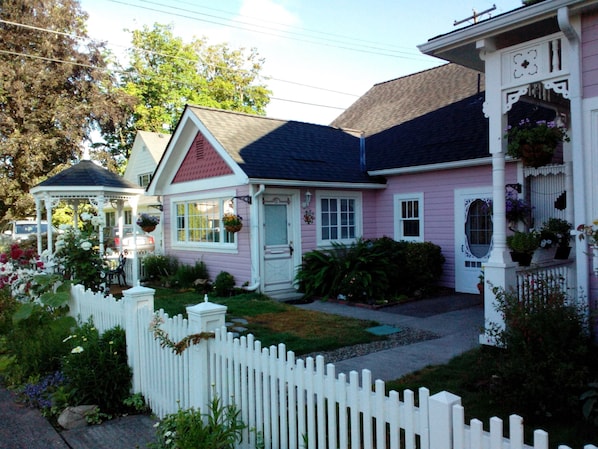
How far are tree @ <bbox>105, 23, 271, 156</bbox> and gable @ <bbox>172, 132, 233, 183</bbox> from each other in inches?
856

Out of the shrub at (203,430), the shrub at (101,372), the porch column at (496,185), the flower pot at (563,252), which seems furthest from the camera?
the flower pot at (563,252)

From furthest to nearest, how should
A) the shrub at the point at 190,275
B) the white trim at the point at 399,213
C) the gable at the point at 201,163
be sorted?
1. the shrub at the point at 190,275
2. the gable at the point at 201,163
3. the white trim at the point at 399,213

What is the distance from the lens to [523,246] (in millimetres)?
5832

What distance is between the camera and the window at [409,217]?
11.8 meters

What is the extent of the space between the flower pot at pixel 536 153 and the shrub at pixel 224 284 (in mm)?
7331

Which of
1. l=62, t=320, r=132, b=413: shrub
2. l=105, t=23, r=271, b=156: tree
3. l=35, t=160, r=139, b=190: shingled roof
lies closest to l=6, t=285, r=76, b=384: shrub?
Answer: l=62, t=320, r=132, b=413: shrub

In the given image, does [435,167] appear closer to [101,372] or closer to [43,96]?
[101,372]

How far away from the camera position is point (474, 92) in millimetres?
13516

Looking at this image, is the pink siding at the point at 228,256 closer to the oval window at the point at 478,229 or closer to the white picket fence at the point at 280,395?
the oval window at the point at 478,229


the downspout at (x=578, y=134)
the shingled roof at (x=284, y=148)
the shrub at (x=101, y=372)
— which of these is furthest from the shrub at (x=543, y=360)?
the shingled roof at (x=284, y=148)

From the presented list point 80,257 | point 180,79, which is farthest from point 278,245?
point 180,79

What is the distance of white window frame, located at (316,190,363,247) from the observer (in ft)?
39.0

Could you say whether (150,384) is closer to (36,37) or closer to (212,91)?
(36,37)

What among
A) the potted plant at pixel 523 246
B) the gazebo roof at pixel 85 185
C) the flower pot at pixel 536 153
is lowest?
the potted plant at pixel 523 246
